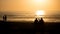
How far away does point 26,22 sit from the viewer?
920 millimetres

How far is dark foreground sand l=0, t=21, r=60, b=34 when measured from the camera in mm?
927

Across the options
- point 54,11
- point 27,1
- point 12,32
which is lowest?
point 12,32

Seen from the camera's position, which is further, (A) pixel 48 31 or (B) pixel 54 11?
(B) pixel 54 11

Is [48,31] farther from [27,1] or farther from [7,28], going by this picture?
[27,1]

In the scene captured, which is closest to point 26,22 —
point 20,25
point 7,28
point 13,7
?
point 20,25

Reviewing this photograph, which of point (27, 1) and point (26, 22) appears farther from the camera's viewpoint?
point (27, 1)

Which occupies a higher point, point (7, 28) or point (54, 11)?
point (54, 11)

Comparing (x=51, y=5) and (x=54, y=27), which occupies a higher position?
(x=51, y=5)

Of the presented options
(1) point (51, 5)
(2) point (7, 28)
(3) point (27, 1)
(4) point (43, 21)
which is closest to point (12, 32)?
(2) point (7, 28)

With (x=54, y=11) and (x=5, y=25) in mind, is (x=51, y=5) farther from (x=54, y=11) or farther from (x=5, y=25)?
(x=5, y=25)

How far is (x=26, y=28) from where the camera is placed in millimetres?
942

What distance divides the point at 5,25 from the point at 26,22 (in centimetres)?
17

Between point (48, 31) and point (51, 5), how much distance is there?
1.24ft

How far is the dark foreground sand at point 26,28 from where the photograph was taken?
93 centimetres
